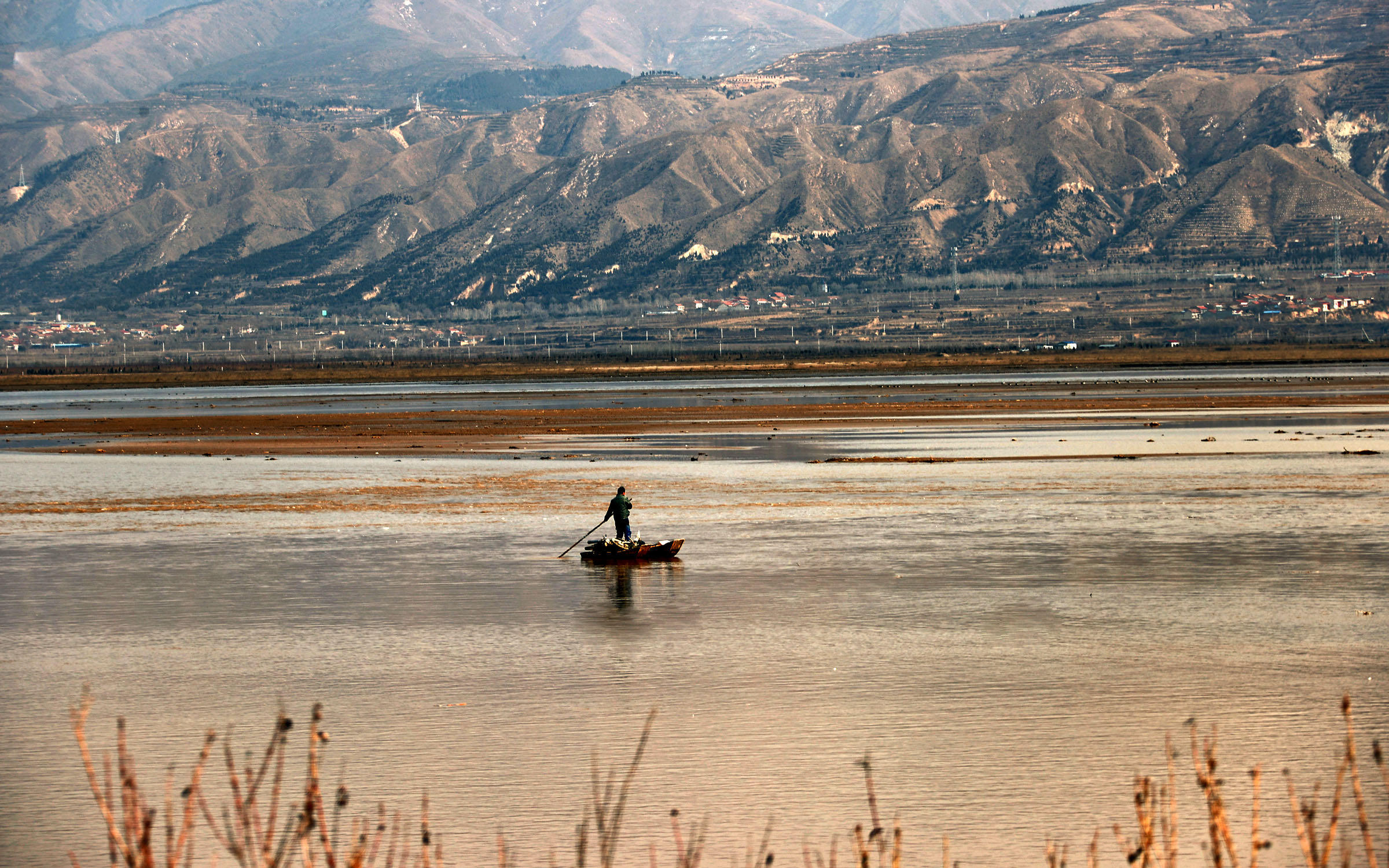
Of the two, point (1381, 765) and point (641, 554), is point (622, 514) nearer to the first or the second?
point (641, 554)

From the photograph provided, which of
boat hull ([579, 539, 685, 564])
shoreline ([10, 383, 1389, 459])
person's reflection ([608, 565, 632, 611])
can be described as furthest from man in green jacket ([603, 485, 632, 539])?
shoreline ([10, 383, 1389, 459])

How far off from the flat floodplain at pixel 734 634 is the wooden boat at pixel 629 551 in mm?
778

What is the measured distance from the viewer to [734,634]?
2712cm

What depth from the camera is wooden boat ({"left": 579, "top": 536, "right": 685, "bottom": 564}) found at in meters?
36.3

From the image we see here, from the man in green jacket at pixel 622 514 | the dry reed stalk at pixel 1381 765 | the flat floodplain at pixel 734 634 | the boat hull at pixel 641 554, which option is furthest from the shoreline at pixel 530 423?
the dry reed stalk at pixel 1381 765

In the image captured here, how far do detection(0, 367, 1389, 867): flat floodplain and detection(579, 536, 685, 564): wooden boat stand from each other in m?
0.78

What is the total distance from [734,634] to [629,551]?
970 cm

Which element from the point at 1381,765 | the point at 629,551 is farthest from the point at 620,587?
the point at 1381,765

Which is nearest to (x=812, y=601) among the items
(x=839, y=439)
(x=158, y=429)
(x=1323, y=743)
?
(x=1323, y=743)

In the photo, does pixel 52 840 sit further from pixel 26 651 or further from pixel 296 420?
pixel 296 420

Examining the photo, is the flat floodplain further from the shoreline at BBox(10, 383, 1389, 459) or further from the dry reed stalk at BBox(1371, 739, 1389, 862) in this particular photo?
the shoreline at BBox(10, 383, 1389, 459)

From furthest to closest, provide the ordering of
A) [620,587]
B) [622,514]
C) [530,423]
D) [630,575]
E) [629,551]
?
[530,423]
[622,514]
[629,551]
[630,575]
[620,587]

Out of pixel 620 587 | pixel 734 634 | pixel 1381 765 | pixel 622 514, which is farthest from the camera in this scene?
pixel 622 514

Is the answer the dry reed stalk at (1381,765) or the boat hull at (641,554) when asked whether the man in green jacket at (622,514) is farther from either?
the dry reed stalk at (1381,765)
